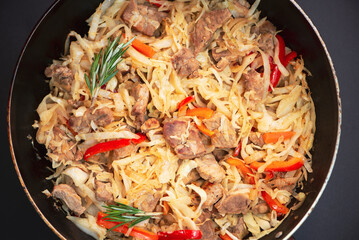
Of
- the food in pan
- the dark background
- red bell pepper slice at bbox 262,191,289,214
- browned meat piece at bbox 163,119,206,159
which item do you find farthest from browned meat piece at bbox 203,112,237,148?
the dark background

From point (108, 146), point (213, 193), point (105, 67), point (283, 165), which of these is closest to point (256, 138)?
point (283, 165)

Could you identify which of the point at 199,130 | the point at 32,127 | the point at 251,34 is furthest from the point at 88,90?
the point at 251,34

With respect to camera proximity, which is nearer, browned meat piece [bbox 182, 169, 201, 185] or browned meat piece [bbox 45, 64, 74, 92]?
browned meat piece [bbox 45, 64, 74, 92]

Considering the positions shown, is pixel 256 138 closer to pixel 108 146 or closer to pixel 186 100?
pixel 186 100

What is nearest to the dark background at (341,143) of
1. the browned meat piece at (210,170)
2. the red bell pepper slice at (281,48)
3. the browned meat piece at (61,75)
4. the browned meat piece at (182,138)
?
the red bell pepper slice at (281,48)

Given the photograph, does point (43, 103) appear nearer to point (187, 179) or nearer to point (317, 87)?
point (187, 179)

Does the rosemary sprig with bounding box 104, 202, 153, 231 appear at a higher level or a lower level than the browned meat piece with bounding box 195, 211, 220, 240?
higher

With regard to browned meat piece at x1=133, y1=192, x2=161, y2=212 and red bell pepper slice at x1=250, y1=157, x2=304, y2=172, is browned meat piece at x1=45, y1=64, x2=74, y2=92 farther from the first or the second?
red bell pepper slice at x1=250, y1=157, x2=304, y2=172
